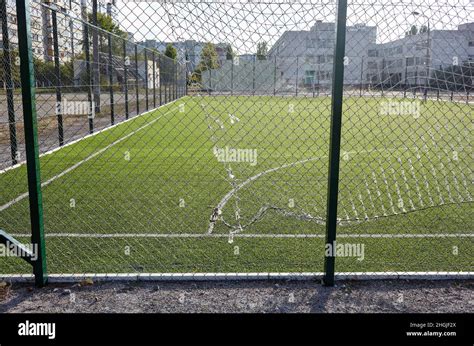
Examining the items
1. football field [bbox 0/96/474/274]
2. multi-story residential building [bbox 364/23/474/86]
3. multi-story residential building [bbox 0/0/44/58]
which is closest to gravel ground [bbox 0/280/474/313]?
football field [bbox 0/96/474/274]

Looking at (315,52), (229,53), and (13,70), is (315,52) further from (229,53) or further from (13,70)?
(13,70)

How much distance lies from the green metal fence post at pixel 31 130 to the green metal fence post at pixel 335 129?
2.49m

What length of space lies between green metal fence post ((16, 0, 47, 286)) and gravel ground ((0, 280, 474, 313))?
317 mm

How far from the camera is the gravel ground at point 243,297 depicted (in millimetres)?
3883

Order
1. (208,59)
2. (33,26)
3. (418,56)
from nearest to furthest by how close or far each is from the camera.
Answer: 1. (208,59)
2. (418,56)
3. (33,26)

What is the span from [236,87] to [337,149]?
7.02 feet

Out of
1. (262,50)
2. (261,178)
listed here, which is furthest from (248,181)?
(262,50)

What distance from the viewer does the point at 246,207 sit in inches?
278

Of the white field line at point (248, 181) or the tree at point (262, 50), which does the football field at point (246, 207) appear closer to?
the white field line at point (248, 181)

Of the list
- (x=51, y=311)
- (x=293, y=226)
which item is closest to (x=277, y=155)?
(x=293, y=226)

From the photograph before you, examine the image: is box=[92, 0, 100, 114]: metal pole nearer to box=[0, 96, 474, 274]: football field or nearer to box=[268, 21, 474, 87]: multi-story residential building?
A: box=[0, 96, 474, 274]: football field

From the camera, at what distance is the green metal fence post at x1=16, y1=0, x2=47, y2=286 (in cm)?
387

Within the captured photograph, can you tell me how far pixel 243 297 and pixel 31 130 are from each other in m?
2.27
